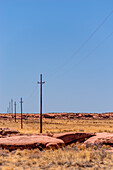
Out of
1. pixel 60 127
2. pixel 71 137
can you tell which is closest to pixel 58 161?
pixel 71 137

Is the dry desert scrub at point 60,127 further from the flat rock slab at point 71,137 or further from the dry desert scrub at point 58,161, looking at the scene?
the dry desert scrub at point 58,161

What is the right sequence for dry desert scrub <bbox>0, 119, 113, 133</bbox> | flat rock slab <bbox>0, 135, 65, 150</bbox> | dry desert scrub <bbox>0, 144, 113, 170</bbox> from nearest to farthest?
dry desert scrub <bbox>0, 144, 113, 170</bbox> → flat rock slab <bbox>0, 135, 65, 150</bbox> → dry desert scrub <bbox>0, 119, 113, 133</bbox>

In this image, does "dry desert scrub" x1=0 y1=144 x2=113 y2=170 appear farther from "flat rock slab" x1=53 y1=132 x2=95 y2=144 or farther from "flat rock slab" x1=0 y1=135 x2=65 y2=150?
"flat rock slab" x1=53 y1=132 x2=95 y2=144

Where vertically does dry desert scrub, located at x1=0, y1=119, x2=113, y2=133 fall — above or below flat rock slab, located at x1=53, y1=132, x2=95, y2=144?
below

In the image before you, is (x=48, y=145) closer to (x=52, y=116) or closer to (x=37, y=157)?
(x=37, y=157)

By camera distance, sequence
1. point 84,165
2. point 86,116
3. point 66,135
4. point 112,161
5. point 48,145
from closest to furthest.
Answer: point 84,165, point 112,161, point 48,145, point 66,135, point 86,116

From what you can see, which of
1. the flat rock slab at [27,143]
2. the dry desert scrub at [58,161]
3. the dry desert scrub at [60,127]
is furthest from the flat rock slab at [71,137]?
the dry desert scrub at [60,127]

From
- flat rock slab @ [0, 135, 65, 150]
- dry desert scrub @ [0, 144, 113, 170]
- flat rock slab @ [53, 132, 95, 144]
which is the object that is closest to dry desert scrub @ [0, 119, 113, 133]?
flat rock slab @ [53, 132, 95, 144]

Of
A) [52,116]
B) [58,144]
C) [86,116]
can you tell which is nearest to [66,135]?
[58,144]

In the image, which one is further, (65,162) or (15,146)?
(15,146)

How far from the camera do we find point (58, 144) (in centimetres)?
1741

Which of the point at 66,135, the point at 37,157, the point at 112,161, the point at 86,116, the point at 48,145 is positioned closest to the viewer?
the point at 112,161

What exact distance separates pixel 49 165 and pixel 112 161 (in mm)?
3475

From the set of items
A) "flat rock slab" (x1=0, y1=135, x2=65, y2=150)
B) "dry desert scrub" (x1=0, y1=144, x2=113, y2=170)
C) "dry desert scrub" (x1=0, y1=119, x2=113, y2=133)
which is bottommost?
"dry desert scrub" (x1=0, y1=119, x2=113, y2=133)
